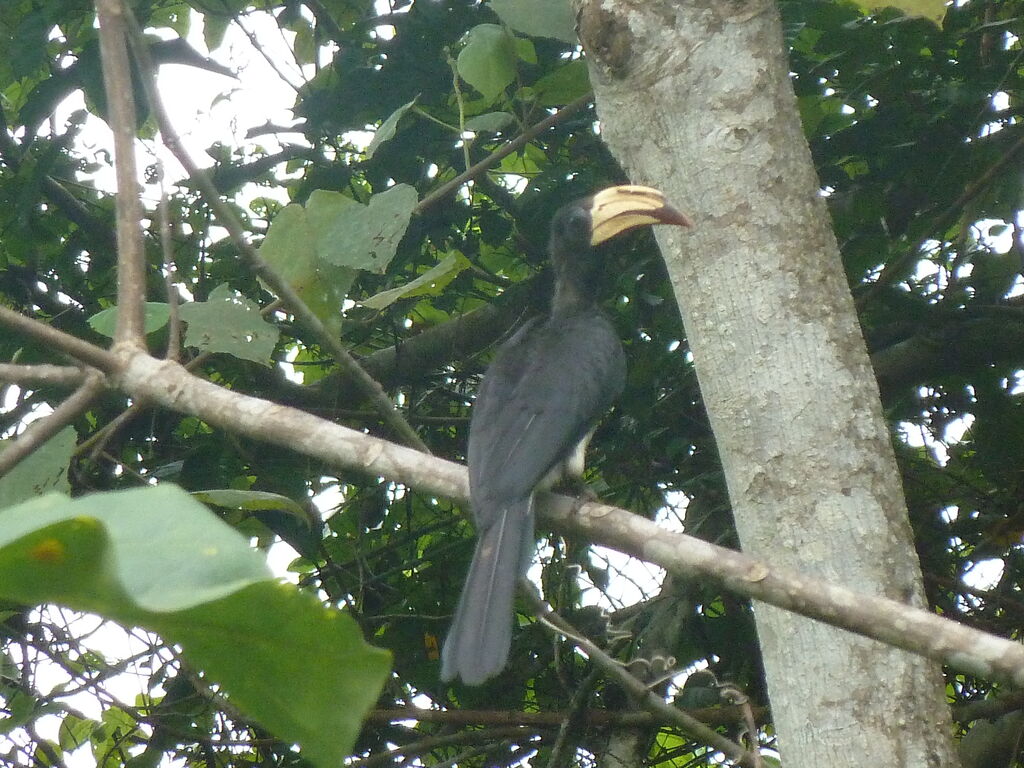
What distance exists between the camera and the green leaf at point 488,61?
242cm

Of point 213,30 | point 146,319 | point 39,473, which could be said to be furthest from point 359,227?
point 213,30

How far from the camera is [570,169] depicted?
3119 mm

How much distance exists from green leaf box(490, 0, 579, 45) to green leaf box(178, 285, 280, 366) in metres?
Answer: 0.81

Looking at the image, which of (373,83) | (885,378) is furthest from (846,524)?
(373,83)

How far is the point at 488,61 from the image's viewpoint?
2.44 meters

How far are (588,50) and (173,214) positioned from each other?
64.1 inches

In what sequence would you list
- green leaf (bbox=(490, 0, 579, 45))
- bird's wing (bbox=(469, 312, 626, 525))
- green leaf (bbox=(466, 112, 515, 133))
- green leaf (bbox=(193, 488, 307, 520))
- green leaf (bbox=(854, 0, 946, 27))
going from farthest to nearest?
green leaf (bbox=(466, 112, 515, 133)) < bird's wing (bbox=(469, 312, 626, 525)) < green leaf (bbox=(490, 0, 579, 45)) < green leaf (bbox=(854, 0, 946, 27)) < green leaf (bbox=(193, 488, 307, 520))

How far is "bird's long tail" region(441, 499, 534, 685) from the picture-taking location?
6.61 ft

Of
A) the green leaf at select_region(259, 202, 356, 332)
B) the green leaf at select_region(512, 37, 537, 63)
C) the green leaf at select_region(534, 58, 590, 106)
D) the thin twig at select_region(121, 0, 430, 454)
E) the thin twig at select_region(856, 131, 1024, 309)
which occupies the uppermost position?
the thin twig at select_region(856, 131, 1024, 309)

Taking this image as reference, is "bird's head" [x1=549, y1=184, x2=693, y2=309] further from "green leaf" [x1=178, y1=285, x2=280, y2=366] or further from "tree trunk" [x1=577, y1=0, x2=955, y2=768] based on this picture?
"green leaf" [x1=178, y1=285, x2=280, y2=366]

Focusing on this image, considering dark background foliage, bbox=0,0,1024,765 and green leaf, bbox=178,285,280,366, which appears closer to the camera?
green leaf, bbox=178,285,280,366

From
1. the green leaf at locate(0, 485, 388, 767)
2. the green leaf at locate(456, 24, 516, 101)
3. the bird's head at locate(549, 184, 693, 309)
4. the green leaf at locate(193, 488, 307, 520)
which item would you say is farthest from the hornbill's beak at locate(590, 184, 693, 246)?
the green leaf at locate(0, 485, 388, 767)

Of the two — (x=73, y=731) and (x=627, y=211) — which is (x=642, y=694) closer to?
(x=627, y=211)

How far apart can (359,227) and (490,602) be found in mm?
789
